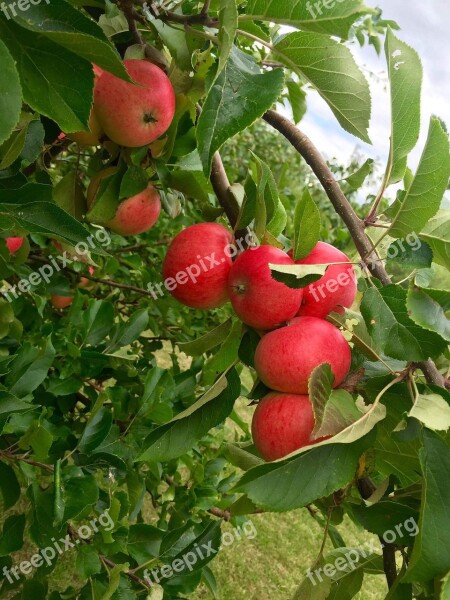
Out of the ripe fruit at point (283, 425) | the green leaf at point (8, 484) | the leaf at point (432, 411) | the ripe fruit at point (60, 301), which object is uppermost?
the leaf at point (432, 411)

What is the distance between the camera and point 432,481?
0.62 m

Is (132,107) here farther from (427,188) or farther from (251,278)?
(427,188)

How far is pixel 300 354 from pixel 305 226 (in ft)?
0.56

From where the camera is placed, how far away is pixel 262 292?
793 millimetres

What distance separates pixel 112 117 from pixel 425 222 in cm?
45

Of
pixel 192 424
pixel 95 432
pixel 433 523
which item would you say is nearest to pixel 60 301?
pixel 95 432

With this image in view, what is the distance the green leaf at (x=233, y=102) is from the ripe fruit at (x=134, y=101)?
0.18 m

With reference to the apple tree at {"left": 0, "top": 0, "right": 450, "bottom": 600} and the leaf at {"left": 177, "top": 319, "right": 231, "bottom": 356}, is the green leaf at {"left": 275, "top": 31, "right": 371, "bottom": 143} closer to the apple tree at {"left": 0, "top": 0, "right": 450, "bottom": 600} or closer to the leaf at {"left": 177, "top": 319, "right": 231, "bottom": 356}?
the apple tree at {"left": 0, "top": 0, "right": 450, "bottom": 600}

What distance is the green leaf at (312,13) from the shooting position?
656 millimetres

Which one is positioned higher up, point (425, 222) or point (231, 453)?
point (425, 222)

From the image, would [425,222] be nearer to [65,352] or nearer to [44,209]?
[44,209]

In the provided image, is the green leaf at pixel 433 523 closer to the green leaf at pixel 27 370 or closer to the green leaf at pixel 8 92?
the green leaf at pixel 8 92

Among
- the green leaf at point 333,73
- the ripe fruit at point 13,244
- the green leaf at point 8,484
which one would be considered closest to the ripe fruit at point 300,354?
the green leaf at point 333,73

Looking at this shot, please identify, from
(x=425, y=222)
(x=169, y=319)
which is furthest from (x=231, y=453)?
(x=169, y=319)
